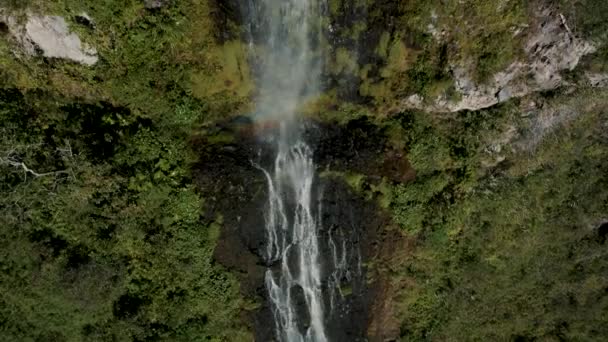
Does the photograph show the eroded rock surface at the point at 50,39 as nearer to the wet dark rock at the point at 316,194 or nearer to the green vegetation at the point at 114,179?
the green vegetation at the point at 114,179

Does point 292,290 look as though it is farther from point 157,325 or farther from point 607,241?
point 607,241

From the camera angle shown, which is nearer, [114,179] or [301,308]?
[114,179]

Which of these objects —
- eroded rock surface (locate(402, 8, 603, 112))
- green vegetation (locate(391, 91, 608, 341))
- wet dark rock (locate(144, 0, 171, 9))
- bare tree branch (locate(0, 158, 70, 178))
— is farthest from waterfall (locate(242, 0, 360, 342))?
bare tree branch (locate(0, 158, 70, 178))

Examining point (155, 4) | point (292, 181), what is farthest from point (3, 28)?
point (292, 181)

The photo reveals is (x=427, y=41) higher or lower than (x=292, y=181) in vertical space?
higher

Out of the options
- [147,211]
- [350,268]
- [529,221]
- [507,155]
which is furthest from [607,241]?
[147,211]

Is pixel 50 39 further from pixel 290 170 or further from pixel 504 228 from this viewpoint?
pixel 504 228

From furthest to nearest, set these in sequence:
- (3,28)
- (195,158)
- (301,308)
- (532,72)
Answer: (301,308) → (195,158) → (532,72) → (3,28)
